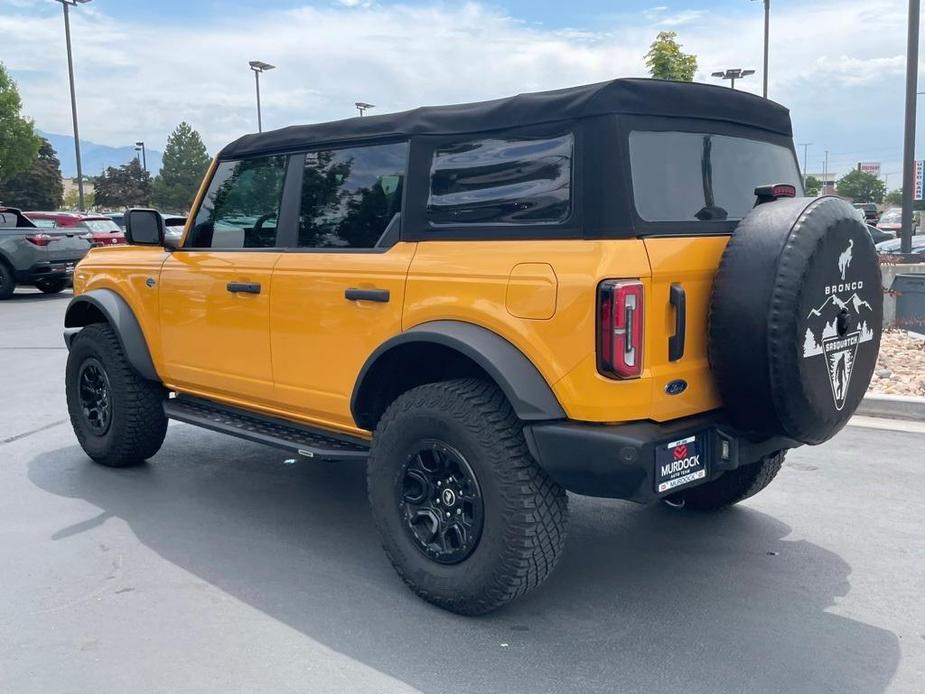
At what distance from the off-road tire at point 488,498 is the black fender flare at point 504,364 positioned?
15cm

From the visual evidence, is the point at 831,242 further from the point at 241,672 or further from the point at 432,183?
the point at 241,672

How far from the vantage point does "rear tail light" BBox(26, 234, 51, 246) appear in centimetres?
1612

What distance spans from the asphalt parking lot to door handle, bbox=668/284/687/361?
43.1 inches

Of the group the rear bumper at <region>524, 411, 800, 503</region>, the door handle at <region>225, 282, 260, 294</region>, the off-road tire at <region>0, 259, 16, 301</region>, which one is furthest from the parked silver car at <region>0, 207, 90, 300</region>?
the rear bumper at <region>524, 411, 800, 503</region>

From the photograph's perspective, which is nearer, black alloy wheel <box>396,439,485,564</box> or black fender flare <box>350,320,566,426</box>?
black fender flare <box>350,320,566,426</box>

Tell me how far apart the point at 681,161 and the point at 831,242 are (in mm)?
651

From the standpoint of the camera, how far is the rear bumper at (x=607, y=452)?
302cm

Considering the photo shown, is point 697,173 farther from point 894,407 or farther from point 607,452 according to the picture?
point 894,407

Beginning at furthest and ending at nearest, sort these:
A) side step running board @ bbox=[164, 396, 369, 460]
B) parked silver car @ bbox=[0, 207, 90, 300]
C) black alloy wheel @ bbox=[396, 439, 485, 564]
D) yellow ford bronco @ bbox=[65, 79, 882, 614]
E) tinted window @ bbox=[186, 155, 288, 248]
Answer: parked silver car @ bbox=[0, 207, 90, 300]
tinted window @ bbox=[186, 155, 288, 248]
side step running board @ bbox=[164, 396, 369, 460]
black alloy wheel @ bbox=[396, 439, 485, 564]
yellow ford bronco @ bbox=[65, 79, 882, 614]

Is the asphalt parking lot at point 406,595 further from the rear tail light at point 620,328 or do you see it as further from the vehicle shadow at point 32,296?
the vehicle shadow at point 32,296

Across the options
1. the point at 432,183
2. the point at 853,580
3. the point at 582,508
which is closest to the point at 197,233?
the point at 432,183

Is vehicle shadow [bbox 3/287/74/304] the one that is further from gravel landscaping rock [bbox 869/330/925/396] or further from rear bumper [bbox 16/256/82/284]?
gravel landscaping rock [bbox 869/330/925/396]

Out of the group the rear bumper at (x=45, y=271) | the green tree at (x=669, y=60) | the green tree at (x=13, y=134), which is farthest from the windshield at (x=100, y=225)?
the green tree at (x=13, y=134)

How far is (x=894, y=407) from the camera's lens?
6789 mm
